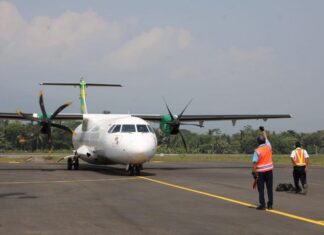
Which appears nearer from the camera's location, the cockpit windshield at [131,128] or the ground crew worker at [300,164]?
the ground crew worker at [300,164]

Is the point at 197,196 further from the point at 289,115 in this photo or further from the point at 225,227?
the point at 289,115

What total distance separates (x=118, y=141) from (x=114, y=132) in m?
1.00

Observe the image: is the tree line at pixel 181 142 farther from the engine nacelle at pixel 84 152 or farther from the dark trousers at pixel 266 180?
the dark trousers at pixel 266 180

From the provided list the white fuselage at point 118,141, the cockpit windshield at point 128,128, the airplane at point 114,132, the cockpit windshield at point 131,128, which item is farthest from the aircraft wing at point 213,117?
the cockpit windshield at point 128,128

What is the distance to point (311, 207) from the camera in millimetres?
10914

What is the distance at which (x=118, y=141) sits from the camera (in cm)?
2073

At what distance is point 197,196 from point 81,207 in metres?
3.85

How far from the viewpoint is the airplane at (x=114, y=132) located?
2005 centimetres

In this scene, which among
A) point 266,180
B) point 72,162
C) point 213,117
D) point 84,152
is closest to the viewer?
point 266,180

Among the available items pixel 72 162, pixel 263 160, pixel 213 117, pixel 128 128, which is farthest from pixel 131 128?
pixel 213 117

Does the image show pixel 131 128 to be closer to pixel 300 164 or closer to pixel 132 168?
pixel 132 168

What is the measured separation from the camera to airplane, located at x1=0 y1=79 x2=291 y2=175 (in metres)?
20.0

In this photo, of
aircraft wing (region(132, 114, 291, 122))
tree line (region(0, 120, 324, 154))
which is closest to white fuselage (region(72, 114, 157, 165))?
aircraft wing (region(132, 114, 291, 122))

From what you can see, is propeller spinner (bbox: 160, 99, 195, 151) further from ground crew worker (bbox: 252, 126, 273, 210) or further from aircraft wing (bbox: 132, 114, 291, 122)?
ground crew worker (bbox: 252, 126, 273, 210)
